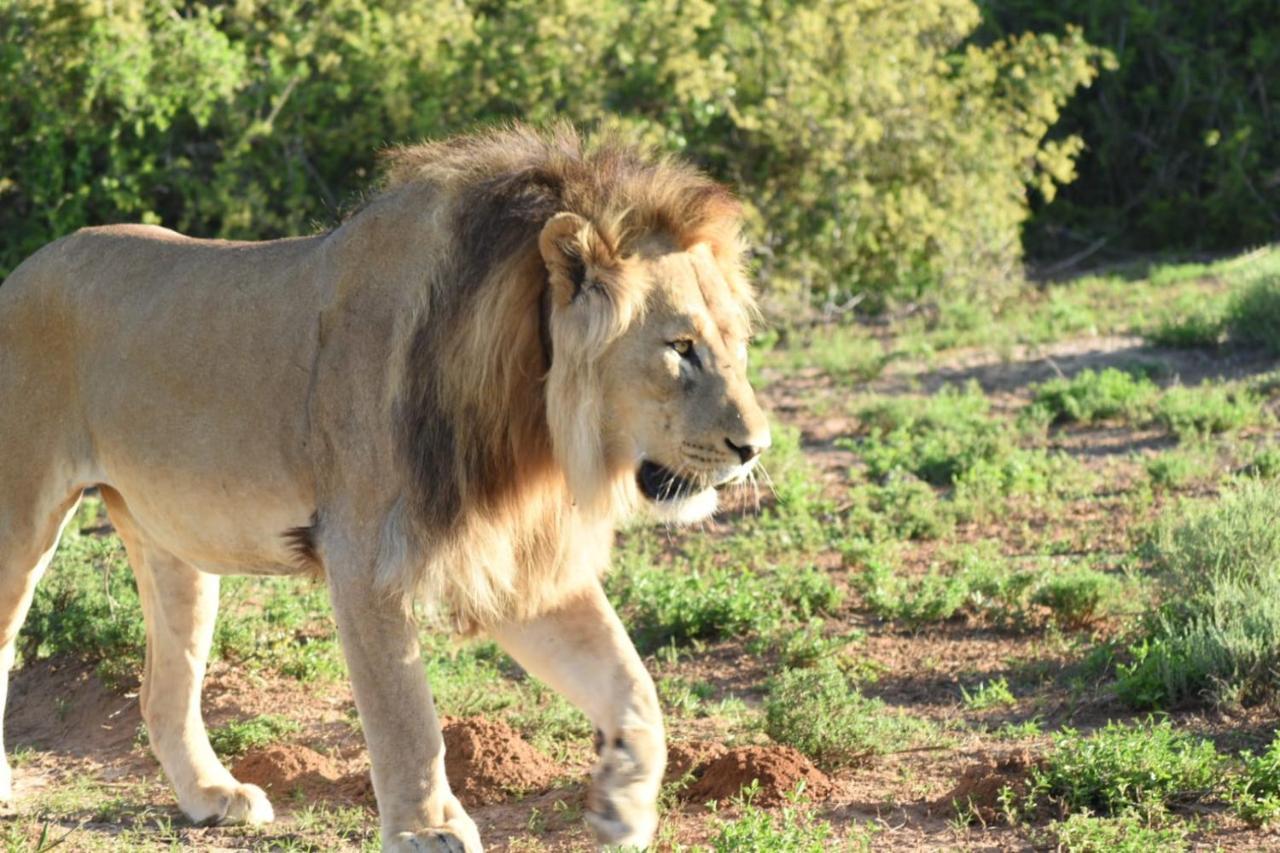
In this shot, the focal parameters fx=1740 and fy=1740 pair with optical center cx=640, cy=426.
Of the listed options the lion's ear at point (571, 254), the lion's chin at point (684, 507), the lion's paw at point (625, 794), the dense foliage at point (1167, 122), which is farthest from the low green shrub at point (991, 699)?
the dense foliage at point (1167, 122)

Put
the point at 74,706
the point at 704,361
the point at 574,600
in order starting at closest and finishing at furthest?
the point at 704,361 → the point at 574,600 → the point at 74,706

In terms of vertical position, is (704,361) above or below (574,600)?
above

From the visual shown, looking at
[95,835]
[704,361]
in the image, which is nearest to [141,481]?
A: [95,835]

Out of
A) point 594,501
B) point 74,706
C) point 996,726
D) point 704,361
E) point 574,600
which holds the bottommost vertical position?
point 74,706

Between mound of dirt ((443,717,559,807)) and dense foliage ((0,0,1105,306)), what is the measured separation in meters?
5.98

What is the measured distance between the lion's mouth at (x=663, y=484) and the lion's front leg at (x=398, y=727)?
1.94 ft

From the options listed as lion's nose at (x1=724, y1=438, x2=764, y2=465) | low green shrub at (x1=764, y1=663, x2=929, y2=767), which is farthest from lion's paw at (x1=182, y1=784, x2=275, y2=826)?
lion's nose at (x1=724, y1=438, x2=764, y2=465)

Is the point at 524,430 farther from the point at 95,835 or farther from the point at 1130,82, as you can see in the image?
the point at 1130,82

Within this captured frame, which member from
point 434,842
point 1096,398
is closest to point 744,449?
point 434,842

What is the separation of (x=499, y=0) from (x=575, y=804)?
8.15m

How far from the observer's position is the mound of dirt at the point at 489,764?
4602 millimetres

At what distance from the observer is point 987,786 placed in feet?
13.8

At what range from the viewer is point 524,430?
3.79 m

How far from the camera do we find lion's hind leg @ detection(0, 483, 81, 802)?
4.59 metres
